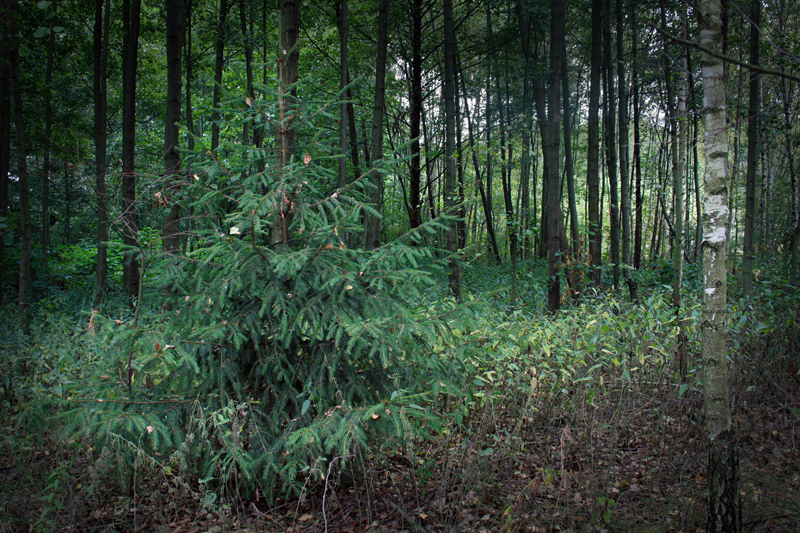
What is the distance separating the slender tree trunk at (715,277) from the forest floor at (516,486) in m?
0.30

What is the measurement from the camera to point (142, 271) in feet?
10.4

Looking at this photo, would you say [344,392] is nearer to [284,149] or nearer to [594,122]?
[284,149]

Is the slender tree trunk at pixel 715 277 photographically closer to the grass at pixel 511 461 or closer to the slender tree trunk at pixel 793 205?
the grass at pixel 511 461

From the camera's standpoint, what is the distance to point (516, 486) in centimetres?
363

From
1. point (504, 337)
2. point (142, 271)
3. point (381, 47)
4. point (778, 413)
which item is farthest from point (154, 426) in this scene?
point (381, 47)

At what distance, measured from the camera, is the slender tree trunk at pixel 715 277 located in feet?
8.56

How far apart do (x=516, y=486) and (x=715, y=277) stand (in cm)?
219

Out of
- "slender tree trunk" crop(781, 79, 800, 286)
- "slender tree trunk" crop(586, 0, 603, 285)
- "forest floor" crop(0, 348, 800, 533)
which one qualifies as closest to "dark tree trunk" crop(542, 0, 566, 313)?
"slender tree trunk" crop(586, 0, 603, 285)

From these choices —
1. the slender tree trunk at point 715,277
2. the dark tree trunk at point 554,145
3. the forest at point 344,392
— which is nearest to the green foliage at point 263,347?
the forest at point 344,392

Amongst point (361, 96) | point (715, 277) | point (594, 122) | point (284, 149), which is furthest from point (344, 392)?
point (361, 96)

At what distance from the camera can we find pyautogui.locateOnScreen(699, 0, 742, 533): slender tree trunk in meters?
2.61

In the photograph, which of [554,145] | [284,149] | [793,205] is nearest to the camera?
[284,149]

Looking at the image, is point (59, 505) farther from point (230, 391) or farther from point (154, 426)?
point (230, 391)

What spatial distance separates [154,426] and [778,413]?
5.50 m
